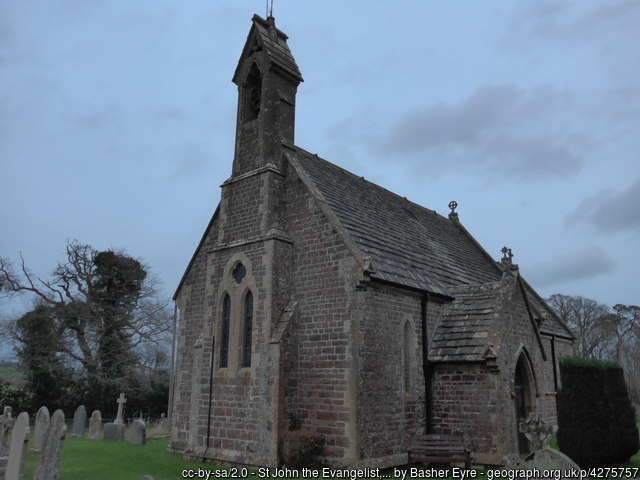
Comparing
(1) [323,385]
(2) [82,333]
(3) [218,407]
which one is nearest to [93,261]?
(2) [82,333]

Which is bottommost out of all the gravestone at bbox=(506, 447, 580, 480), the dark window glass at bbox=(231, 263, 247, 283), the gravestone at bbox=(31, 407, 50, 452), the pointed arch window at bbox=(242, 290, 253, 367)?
the gravestone at bbox=(31, 407, 50, 452)

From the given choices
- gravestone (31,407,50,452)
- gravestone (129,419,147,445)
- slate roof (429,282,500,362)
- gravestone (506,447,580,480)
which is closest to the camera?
gravestone (506,447,580,480)

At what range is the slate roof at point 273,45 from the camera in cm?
1709

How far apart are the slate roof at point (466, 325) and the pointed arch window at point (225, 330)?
20.3 ft

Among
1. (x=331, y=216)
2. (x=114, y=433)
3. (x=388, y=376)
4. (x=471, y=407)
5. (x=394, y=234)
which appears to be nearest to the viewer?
(x=388, y=376)

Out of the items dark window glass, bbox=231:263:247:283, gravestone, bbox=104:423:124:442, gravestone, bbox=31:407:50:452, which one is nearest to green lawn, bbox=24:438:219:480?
gravestone, bbox=31:407:50:452

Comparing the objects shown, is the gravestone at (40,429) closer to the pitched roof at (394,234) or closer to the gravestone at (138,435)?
the gravestone at (138,435)

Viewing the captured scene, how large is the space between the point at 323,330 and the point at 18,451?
24.8 feet

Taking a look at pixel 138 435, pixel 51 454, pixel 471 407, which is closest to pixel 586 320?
pixel 471 407

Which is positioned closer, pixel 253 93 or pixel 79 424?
pixel 253 93

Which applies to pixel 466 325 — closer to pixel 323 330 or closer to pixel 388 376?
pixel 388 376

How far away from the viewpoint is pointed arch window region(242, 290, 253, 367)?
15016 mm

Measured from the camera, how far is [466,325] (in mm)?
15852

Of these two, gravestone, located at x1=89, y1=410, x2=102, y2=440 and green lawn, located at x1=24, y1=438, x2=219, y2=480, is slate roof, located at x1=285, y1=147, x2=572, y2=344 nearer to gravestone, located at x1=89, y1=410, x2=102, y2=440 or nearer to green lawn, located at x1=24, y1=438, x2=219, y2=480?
green lawn, located at x1=24, y1=438, x2=219, y2=480
